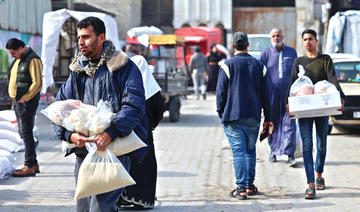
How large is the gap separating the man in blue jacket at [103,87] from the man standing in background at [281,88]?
5.37 metres

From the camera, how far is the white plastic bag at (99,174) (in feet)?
15.0

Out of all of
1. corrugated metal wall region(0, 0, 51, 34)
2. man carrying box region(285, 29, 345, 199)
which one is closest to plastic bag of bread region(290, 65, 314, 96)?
man carrying box region(285, 29, 345, 199)

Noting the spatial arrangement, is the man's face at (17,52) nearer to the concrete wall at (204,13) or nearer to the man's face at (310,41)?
the man's face at (310,41)

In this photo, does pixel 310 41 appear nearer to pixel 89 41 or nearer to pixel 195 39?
pixel 89 41

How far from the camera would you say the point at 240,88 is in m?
7.66

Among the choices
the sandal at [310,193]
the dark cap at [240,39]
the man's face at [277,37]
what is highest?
the dark cap at [240,39]

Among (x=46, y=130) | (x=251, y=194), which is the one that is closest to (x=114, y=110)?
(x=251, y=194)

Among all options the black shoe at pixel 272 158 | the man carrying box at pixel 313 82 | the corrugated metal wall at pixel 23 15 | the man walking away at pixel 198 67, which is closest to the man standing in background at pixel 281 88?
the black shoe at pixel 272 158

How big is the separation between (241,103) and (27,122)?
306 cm

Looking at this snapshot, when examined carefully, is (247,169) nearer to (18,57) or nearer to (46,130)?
(18,57)

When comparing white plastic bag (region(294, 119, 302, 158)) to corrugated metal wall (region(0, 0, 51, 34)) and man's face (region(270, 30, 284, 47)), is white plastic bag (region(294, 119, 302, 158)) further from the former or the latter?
corrugated metal wall (region(0, 0, 51, 34))

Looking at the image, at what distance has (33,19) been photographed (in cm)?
2234

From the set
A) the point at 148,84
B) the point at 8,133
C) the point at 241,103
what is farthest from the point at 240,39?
the point at 8,133

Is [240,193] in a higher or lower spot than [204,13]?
lower
